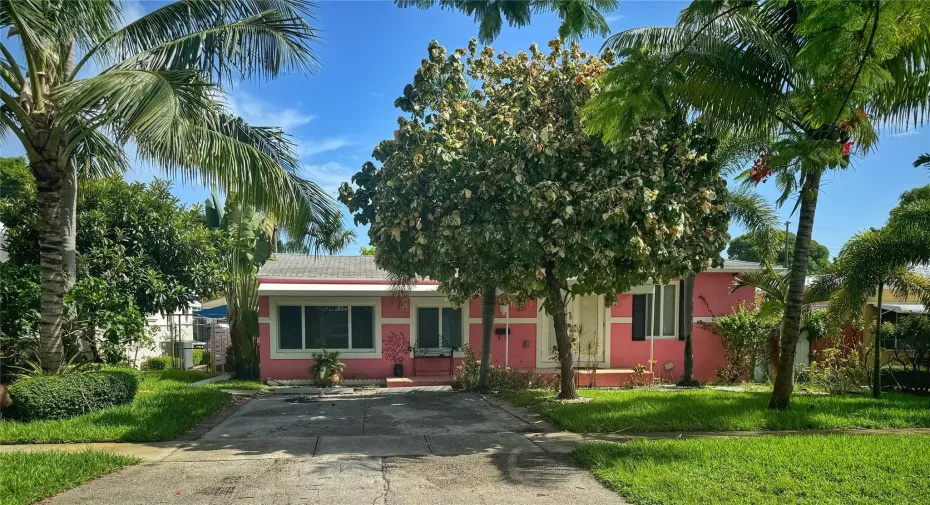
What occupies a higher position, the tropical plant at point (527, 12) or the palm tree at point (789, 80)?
the tropical plant at point (527, 12)

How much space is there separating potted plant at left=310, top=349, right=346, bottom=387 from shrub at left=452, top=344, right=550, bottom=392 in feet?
9.77

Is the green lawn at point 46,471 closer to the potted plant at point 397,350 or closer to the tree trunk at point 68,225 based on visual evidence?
the tree trunk at point 68,225

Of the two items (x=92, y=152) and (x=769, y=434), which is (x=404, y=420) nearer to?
(x=769, y=434)

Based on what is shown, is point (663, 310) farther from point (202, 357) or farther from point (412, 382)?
point (202, 357)

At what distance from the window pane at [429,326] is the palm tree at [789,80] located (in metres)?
8.04

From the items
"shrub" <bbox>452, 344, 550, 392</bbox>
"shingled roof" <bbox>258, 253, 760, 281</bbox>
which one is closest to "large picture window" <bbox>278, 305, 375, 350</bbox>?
"shingled roof" <bbox>258, 253, 760, 281</bbox>

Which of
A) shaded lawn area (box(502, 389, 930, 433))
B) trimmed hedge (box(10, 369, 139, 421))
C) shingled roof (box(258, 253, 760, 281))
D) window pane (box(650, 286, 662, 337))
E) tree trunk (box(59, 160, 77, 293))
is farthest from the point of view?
window pane (box(650, 286, 662, 337))

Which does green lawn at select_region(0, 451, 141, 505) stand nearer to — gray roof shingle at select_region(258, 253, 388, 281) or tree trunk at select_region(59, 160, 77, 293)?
tree trunk at select_region(59, 160, 77, 293)

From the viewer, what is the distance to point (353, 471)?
584 cm

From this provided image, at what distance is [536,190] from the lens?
7.73m

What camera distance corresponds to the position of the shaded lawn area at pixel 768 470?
5.05 m

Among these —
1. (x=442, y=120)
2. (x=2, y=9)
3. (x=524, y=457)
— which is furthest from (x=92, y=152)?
(x=524, y=457)

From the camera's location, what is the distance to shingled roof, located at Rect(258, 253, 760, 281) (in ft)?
48.8

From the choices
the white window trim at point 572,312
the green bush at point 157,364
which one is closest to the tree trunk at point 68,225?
the green bush at point 157,364
